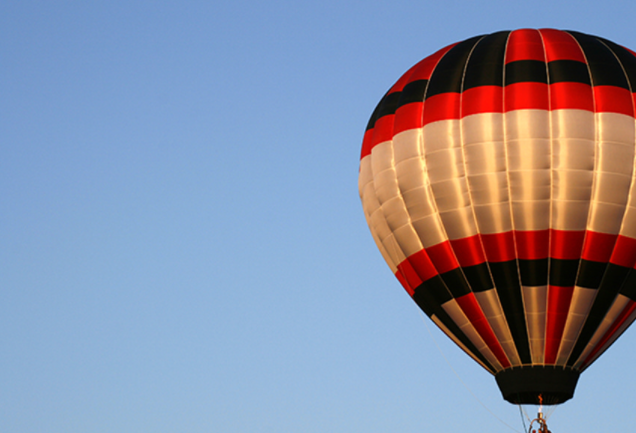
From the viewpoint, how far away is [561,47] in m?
21.2

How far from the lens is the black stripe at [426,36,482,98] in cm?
2116

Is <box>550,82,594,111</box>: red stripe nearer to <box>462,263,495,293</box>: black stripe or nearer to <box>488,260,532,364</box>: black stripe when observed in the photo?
<box>488,260,532,364</box>: black stripe

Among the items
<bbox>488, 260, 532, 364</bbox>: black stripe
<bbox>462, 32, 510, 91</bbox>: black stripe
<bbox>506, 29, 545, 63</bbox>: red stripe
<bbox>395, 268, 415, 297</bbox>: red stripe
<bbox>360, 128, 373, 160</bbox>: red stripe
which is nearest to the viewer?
<bbox>488, 260, 532, 364</bbox>: black stripe

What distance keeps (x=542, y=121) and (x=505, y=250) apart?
7.69 feet

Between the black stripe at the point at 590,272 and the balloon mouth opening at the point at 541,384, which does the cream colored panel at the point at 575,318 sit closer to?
the black stripe at the point at 590,272

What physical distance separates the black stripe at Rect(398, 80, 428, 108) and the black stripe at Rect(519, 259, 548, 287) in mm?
3640

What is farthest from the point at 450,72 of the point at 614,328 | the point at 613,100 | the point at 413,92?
the point at 614,328

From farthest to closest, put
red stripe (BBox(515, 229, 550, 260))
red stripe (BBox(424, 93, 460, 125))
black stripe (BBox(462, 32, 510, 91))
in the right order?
black stripe (BBox(462, 32, 510, 91))
red stripe (BBox(424, 93, 460, 125))
red stripe (BBox(515, 229, 550, 260))

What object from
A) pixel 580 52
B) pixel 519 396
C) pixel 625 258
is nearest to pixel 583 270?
pixel 625 258

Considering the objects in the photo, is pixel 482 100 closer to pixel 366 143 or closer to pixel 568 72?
pixel 568 72

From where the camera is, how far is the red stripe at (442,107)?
2078cm

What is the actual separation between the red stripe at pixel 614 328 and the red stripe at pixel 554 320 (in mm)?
793

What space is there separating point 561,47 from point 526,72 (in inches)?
39.3

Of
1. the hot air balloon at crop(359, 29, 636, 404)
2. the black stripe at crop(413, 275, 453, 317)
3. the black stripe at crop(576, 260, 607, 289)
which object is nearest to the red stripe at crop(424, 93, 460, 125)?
the hot air balloon at crop(359, 29, 636, 404)
